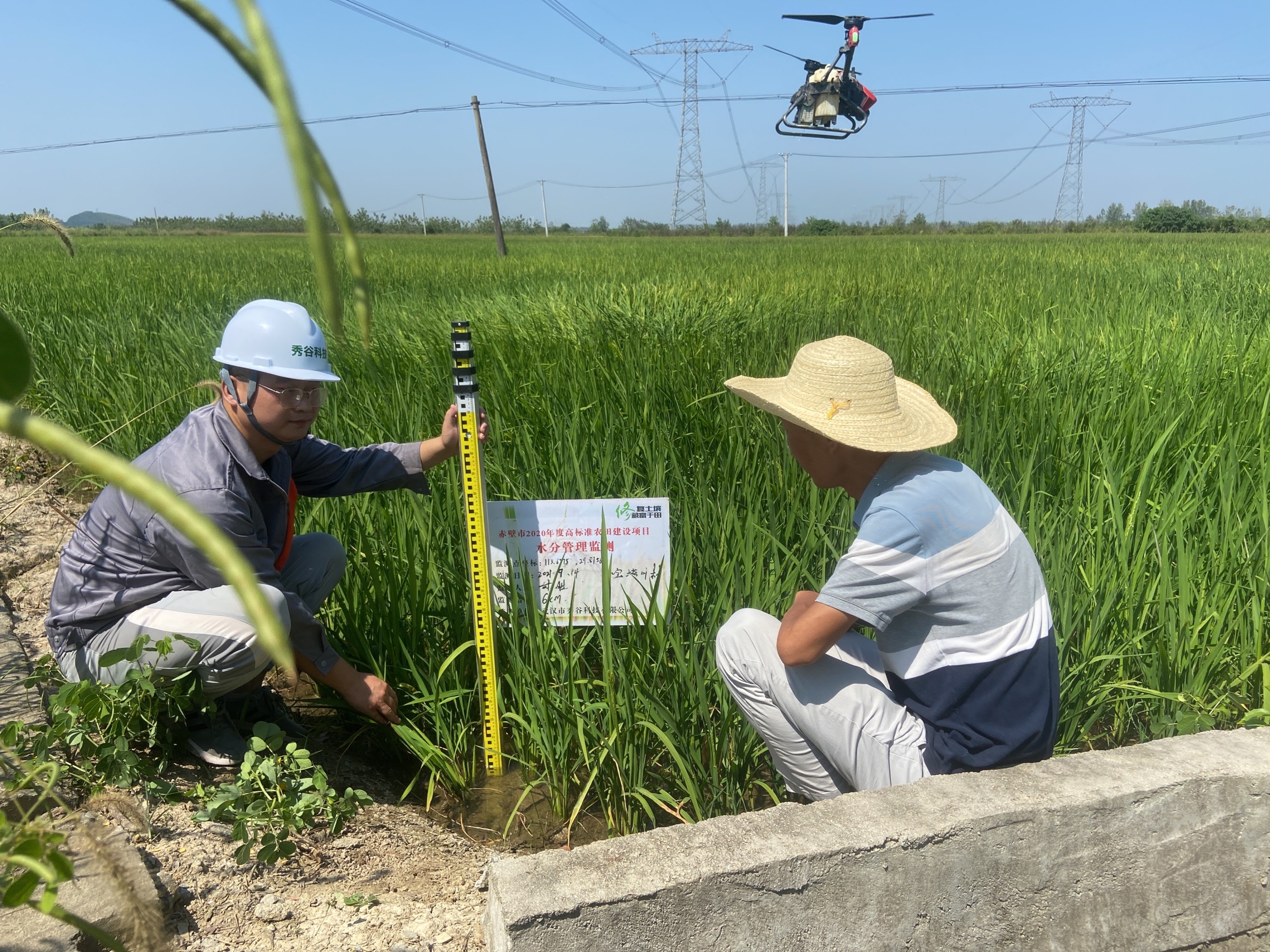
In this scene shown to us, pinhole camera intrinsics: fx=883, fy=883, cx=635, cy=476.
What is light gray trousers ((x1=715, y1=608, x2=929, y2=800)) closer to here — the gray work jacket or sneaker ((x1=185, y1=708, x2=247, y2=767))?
the gray work jacket

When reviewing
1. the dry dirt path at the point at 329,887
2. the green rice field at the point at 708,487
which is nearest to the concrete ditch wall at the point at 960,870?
the dry dirt path at the point at 329,887

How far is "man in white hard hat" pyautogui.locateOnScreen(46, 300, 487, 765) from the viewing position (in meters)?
1.85

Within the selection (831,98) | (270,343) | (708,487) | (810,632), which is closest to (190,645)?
(270,343)

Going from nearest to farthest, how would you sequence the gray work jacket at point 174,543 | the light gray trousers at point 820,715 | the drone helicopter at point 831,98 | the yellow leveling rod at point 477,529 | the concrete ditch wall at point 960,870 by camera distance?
the concrete ditch wall at point 960,870 → the light gray trousers at point 820,715 → the gray work jacket at point 174,543 → the yellow leveling rod at point 477,529 → the drone helicopter at point 831,98

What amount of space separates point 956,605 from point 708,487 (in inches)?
40.3

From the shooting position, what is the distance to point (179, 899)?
4.86 ft

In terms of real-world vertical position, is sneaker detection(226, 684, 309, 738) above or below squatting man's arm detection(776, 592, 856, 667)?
below

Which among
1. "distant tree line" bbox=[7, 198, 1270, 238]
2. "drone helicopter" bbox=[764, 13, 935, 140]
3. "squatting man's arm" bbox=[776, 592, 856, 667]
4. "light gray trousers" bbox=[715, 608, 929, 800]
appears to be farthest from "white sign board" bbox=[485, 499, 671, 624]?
"distant tree line" bbox=[7, 198, 1270, 238]

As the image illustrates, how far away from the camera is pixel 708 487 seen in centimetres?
252

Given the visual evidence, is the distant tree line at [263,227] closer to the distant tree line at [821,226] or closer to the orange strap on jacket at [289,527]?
the distant tree line at [821,226]

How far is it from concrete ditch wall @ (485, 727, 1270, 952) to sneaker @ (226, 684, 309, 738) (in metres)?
0.98

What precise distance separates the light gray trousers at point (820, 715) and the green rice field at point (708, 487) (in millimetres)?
102

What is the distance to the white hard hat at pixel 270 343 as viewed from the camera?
6.06 ft

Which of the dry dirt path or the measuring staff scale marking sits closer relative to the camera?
the dry dirt path
